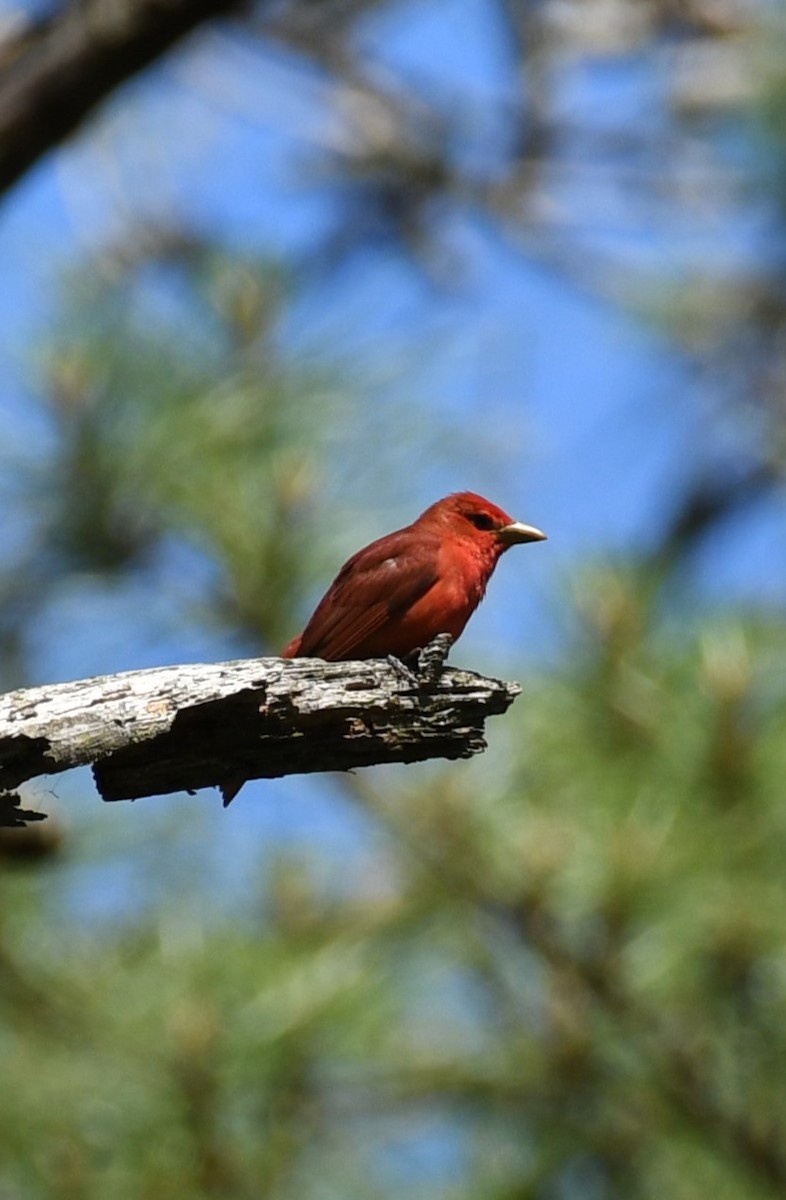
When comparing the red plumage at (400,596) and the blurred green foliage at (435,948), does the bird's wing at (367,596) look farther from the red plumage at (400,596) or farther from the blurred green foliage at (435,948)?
the blurred green foliage at (435,948)

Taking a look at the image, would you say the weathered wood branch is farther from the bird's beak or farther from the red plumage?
the bird's beak

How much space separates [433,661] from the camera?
2.77 meters

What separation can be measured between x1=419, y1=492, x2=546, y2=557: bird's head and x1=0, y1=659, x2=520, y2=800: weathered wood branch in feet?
5.13

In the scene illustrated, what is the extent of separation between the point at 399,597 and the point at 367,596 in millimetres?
82

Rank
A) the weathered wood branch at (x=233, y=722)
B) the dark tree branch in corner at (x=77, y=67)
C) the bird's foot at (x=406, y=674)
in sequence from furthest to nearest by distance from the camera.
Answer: the dark tree branch in corner at (x=77, y=67) < the bird's foot at (x=406, y=674) < the weathered wood branch at (x=233, y=722)

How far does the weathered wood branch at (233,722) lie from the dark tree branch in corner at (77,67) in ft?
8.23

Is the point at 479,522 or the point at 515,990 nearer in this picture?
the point at 479,522

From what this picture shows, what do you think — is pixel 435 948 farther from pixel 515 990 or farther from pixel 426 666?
pixel 426 666

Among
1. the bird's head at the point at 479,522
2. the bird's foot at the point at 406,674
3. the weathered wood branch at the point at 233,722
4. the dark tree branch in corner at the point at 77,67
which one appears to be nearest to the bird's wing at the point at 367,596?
the bird's head at the point at 479,522

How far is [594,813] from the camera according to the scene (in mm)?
5039

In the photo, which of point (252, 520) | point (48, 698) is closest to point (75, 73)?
point (252, 520)

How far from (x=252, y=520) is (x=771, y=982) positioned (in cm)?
187

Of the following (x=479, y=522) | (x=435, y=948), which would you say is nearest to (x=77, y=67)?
(x=479, y=522)

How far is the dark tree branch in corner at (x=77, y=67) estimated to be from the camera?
15.4ft
